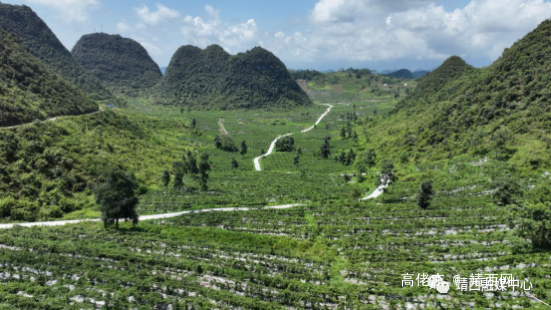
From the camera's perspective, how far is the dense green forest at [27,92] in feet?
218

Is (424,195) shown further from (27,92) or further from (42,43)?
(42,43)

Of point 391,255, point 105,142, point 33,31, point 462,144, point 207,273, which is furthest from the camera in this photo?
point 33,31

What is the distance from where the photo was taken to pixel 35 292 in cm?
2331

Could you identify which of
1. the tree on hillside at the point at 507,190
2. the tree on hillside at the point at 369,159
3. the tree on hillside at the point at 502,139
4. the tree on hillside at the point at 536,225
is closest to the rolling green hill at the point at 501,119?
the tree on hillside at the point at 502,139

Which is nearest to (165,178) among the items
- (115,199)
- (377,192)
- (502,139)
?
(115,199)

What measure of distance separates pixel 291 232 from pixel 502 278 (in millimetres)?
24932

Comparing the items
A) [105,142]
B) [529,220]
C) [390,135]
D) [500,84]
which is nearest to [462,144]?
[500,84]

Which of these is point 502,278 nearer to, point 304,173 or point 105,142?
point 304,173

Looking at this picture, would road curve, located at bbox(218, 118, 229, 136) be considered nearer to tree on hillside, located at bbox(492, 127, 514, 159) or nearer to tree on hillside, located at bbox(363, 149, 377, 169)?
tree on hillside, located at bbox(363, 149, 377, 169)

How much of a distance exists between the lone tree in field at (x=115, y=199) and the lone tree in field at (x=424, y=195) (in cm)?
4601

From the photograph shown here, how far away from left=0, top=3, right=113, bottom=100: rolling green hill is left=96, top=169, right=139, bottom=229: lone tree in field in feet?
458

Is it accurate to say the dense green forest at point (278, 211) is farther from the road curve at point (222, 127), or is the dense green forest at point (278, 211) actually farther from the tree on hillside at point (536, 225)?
the road curve at point (222, 127)

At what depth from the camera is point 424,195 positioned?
4812 centimetres

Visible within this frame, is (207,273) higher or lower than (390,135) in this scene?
lower
